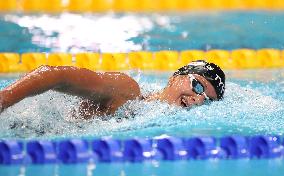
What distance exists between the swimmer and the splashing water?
0.06m

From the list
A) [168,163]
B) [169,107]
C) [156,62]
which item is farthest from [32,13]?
[168,163]

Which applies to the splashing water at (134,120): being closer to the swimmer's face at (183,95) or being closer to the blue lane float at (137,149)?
the swimmer's face at (183,95)

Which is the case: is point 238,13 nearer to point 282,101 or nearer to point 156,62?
point 156,62

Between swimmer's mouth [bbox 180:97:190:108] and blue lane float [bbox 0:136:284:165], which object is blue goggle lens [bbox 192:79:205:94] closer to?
swimmer's mouth [bbox 180:97:190:108]

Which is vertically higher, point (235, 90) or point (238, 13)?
point (238, 13)

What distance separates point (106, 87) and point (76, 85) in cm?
22

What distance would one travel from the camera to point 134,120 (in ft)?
11.2

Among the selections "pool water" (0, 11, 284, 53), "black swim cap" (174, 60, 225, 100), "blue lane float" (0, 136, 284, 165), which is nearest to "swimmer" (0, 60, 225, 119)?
"black swim cap" (174, 60, 225, 100)

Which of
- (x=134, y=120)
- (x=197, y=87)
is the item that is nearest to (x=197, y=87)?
(x=197, y=87)

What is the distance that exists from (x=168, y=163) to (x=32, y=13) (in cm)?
498

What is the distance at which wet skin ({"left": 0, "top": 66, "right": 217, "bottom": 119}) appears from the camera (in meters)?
2.71

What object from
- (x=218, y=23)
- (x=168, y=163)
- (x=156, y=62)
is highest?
(x=218, y=23)

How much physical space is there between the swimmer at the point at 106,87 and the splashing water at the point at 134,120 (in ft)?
0.18

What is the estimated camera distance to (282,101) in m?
4.29
